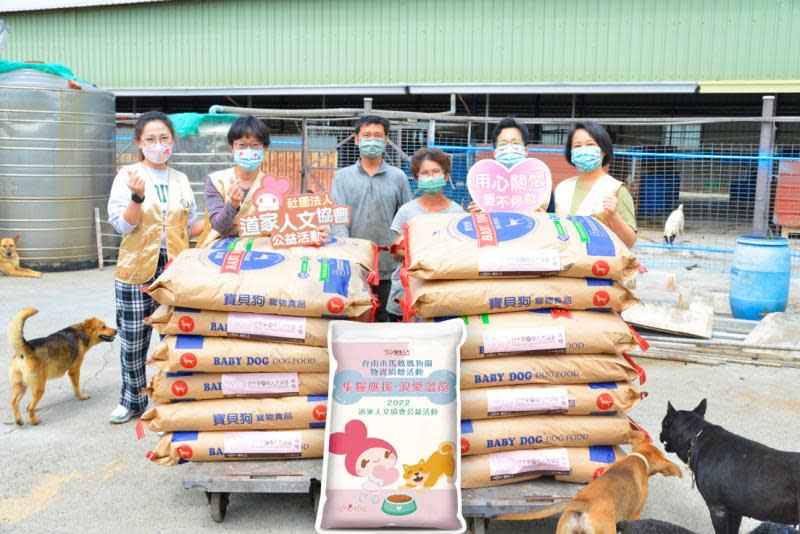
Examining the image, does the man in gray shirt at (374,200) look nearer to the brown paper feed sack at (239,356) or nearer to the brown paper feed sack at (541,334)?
the brown paper feed sack at (239,356)

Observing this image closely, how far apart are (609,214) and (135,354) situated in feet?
9.29

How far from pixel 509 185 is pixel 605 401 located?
3.93ft

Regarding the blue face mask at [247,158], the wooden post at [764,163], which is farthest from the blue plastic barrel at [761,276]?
the blue face mask at [247,158]

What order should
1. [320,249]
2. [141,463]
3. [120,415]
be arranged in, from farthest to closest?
[120,415]
[141,463]
[320,249]

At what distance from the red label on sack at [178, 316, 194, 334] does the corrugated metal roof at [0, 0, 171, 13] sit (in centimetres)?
1800

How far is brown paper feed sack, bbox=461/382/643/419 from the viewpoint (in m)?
3.10

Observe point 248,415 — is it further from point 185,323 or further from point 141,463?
point 141,463

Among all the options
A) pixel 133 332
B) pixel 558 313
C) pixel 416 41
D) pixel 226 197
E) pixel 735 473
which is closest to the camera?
pixel 735 473

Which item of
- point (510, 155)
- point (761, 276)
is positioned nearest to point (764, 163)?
point (761, 276)

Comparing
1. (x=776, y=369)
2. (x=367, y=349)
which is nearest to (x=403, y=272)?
(x=367, y=349)

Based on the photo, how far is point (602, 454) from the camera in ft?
10.4

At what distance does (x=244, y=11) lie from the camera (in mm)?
18281

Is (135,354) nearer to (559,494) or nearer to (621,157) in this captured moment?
(559,494)

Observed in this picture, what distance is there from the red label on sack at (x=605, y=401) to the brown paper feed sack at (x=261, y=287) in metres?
1.08
